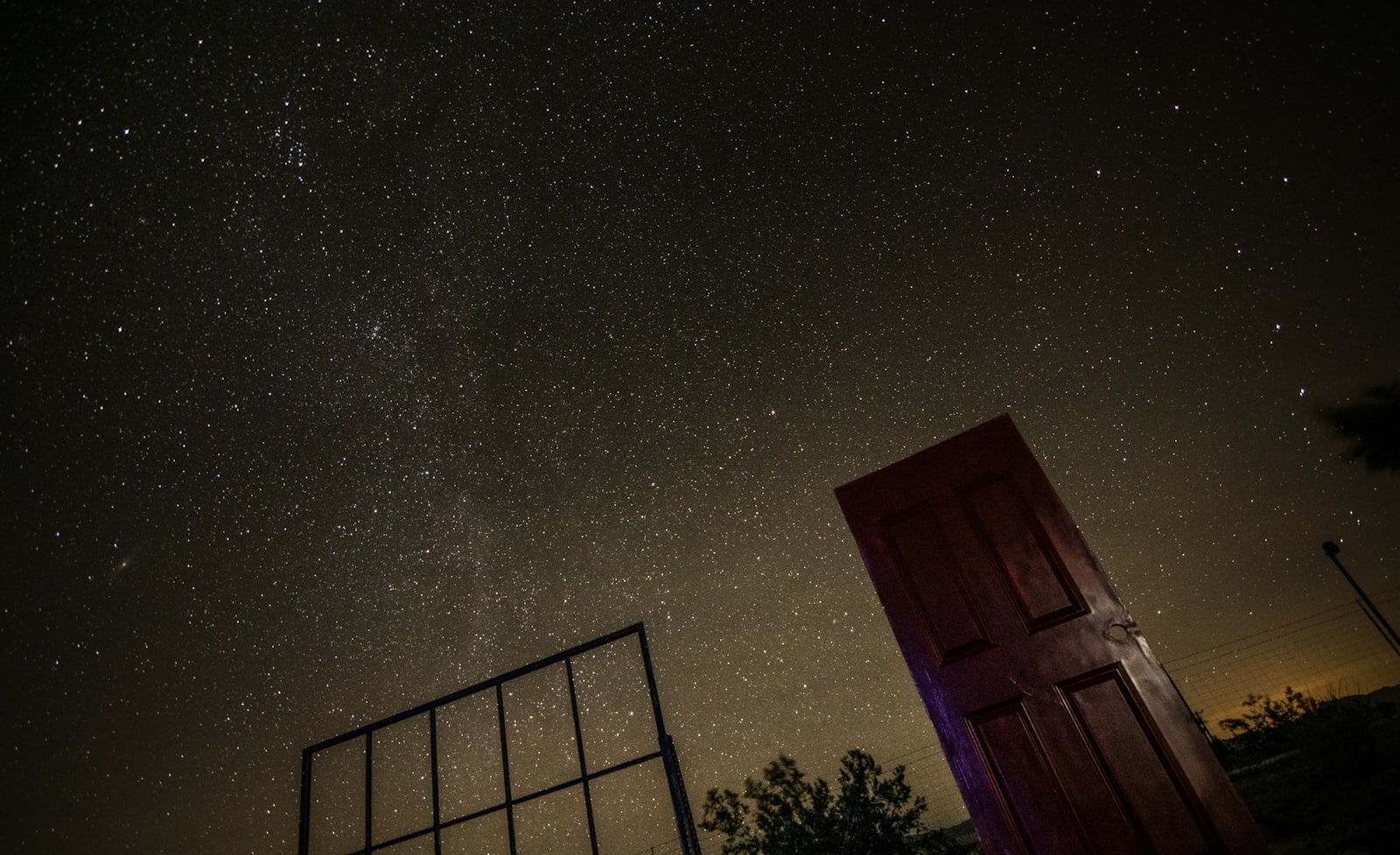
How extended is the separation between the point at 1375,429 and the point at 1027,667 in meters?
11.1

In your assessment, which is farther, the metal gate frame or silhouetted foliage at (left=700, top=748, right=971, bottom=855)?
silhouetted foliage at (left=700, top=748, right=971, bottom=855)

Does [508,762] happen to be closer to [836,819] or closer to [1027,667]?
[1027,667]

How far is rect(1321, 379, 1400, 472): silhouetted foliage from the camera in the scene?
9.60m

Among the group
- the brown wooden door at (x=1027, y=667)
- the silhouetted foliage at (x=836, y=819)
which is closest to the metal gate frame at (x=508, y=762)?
the brown wooden door at (x=1027, y=667)

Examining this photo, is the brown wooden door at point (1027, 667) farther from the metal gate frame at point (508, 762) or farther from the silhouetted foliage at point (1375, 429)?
the silhouetted foliage at point (1375, 429)

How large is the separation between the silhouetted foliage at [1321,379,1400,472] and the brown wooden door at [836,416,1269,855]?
32.8ft

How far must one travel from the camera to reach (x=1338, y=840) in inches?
154

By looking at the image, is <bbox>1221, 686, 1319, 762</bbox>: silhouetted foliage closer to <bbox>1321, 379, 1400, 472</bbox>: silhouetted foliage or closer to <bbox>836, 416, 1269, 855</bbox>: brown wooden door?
<bbox>1321, 379, 1400, 472</bbox>: silhouetted foliage

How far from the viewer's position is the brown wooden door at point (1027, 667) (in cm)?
277

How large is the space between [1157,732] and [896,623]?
1205 mm

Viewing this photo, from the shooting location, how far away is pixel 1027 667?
3.10 metres

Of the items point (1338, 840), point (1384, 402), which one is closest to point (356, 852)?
point (1338, 840)

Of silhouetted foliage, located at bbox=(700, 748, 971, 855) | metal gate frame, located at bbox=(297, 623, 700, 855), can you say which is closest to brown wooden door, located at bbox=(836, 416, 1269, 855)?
metal gate frame, located at bbox=(297, 623, 700, 855)

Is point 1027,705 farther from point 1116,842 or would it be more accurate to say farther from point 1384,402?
point 1384,402
